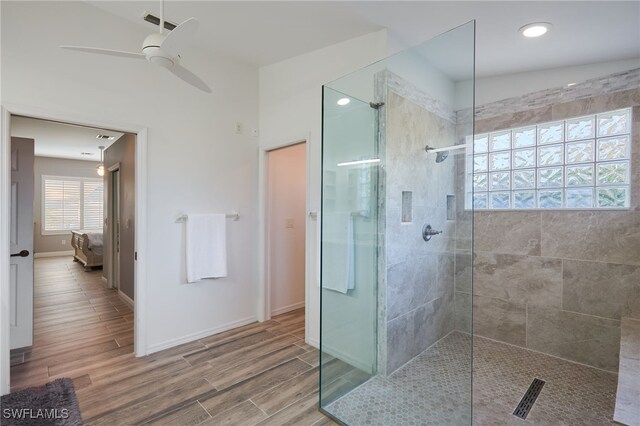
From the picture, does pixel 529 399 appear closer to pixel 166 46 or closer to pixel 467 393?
pixel 467 393

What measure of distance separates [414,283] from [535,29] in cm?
208

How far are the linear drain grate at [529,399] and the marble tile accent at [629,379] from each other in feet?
2.11

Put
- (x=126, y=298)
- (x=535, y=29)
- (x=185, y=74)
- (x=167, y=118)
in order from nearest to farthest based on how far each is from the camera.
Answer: (x=185, y=74)
(x=535, y=29)
(x=167, y=118)
(x=126, y=298)

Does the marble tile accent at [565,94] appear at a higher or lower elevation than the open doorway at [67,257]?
higher

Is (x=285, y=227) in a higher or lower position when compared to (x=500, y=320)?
higher

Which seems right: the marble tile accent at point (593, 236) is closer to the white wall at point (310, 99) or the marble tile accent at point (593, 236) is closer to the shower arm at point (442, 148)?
the shower arm at point (442, 148)

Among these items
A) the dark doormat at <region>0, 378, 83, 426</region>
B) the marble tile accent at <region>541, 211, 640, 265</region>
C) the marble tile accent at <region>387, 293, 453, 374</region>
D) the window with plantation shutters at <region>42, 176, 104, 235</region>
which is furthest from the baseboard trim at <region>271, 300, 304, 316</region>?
the window with plantation shutters at <region>42, 176, 104, 235</region>

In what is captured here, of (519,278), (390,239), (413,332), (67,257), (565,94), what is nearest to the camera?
(390,239)

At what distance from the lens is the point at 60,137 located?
5.63m

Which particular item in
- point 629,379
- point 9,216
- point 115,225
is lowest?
point 629,379

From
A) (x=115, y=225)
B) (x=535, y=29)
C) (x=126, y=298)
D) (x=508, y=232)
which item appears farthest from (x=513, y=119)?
(x=115, y=225)

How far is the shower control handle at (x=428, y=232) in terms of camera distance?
2326mm

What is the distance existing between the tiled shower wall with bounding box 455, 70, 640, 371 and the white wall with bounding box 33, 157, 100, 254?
9635mm

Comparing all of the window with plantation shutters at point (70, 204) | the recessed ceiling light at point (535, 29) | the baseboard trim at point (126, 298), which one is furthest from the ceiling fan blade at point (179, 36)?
the window with plantation shutters at point (70, 204)
